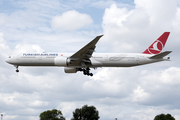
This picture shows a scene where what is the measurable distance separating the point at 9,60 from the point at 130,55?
22155 millimetres

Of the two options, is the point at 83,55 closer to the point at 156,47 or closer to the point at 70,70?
the point at 70,70

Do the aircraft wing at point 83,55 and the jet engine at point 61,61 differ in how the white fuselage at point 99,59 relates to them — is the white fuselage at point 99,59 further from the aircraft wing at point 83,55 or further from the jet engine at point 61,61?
the aircraft wing at point 83,55

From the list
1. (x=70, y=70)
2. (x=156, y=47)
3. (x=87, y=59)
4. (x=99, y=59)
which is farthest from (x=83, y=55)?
(x=156, y=47)

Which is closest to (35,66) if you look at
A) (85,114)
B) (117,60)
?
(117,60)

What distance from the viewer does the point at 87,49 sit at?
48344 mm

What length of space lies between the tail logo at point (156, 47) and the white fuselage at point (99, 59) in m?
2.43

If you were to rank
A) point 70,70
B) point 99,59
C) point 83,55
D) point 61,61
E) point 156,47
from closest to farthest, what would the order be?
point 61,61
point 83,55
point 99,59
point 156,47
point 70,70

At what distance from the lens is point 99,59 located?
49.8 meters

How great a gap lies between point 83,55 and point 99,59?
293 centimetres

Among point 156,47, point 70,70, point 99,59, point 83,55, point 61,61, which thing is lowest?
point 70,70

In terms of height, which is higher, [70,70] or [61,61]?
[61,61]

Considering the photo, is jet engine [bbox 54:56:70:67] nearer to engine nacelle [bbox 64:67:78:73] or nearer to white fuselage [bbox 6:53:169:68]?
white fuselage [bbox 6:53:169:68]

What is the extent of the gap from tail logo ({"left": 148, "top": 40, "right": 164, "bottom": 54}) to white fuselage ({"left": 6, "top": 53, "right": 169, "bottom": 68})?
2.43m

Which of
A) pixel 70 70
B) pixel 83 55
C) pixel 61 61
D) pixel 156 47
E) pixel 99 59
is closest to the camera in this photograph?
pixel 61 61
